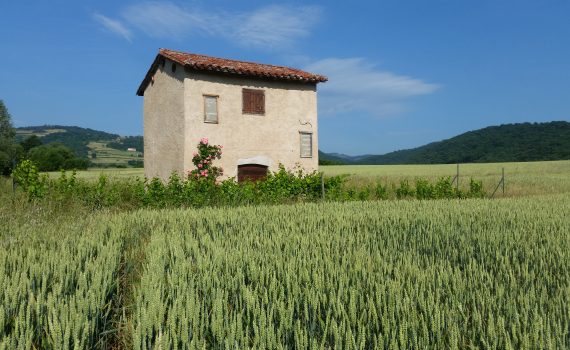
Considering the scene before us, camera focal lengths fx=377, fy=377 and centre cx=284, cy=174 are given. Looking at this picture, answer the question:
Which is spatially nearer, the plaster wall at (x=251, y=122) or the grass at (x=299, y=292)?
the grass at (x=299, y=292)

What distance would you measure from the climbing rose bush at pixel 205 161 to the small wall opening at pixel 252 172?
1.04 meters

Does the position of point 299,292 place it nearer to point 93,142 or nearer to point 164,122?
point 164,122

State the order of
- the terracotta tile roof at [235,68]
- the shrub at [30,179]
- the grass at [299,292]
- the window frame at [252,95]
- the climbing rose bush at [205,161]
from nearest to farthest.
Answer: the grass at [299,292], the shrub at [30,179], the climbing rose bush at [205,161], the terracotta tile roof at [235,68], the window frame at [252,95]

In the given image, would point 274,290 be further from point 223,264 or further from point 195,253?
point 195,253

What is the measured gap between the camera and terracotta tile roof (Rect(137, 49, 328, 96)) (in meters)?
16.0

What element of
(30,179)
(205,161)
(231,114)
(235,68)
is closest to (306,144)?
(231,114)

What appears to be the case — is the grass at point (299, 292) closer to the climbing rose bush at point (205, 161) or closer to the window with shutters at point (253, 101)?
the climbing rose bush at point (205, 161)

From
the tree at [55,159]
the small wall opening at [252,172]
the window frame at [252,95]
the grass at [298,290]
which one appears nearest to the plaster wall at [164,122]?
the small wall opening at [252,172]

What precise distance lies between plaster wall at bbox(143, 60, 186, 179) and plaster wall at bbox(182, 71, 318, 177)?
1.64 ft

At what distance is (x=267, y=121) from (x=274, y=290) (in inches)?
598

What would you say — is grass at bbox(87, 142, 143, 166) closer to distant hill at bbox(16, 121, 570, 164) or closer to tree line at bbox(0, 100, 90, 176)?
distant hill at bbox(16, 121, 570, 164)

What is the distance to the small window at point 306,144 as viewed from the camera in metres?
18.4

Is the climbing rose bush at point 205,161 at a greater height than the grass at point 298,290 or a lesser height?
greater

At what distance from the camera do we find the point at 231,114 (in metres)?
16.8
